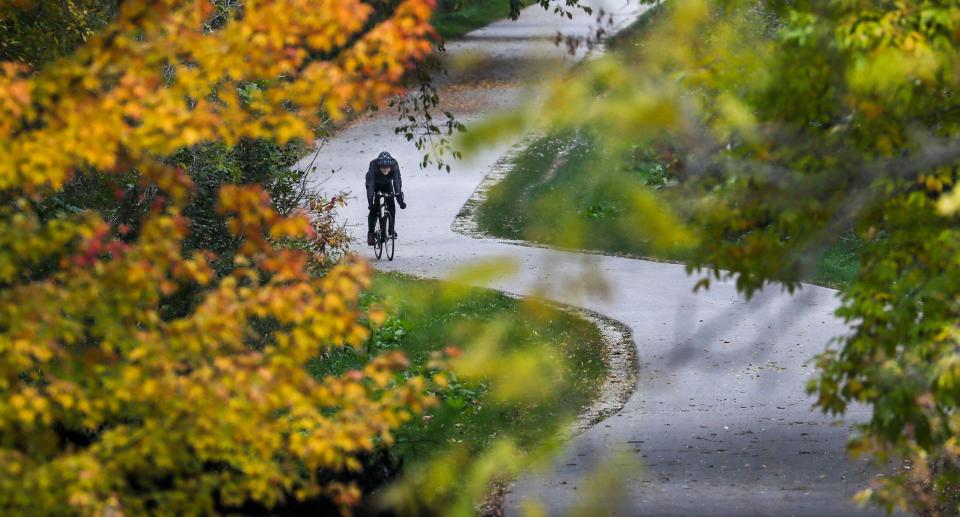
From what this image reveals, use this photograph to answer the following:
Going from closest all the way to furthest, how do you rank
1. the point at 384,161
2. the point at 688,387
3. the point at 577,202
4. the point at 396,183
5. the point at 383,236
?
the point at 688,387 → the point at 384,161 → the point at 396,183 → the point at 577,202 → the point at 383,236

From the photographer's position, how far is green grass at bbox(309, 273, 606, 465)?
10961 millimetres

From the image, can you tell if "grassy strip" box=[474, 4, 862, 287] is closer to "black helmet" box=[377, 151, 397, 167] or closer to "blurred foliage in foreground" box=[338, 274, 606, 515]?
"blurred foliage in foreground" box=[338, 274, 606, 515]

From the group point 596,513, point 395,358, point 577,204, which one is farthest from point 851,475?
point 577,204

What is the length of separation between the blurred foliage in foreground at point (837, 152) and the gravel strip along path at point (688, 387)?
0.55 meters

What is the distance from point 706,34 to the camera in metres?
6.59

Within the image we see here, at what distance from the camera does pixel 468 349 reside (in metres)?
13.4

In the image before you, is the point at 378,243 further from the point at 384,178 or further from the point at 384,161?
the point at 384,161

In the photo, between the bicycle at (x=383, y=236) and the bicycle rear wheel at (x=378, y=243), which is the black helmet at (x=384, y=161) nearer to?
the bicycle at (x=383, y=236)

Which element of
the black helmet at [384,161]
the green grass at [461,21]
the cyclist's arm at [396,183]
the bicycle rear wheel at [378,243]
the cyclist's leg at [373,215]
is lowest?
the bicycle rear wheel at [378,243]

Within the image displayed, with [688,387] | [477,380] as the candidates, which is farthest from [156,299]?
[688,387]

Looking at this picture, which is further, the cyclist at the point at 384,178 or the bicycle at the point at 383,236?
the bicycle at the point at 383,236

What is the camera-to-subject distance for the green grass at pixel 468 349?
10961mm

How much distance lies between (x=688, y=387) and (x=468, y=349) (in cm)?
234

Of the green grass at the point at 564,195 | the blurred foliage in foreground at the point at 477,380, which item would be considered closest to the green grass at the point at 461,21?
the green grass at the point at 564,195
